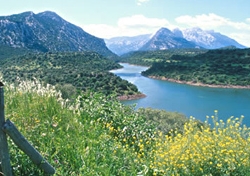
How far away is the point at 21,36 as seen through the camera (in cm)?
17050

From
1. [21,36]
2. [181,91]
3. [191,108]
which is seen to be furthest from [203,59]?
[21,36]

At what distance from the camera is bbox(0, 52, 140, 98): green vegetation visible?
214 feet

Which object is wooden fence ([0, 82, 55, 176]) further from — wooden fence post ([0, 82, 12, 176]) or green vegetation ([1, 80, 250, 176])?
green vegetation ([1, 80, 250, 176])

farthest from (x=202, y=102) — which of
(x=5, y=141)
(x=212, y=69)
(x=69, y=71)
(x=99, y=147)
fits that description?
(x=5, y=141)

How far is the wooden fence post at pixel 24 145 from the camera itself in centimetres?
285

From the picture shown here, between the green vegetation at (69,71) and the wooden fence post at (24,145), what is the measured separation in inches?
1561

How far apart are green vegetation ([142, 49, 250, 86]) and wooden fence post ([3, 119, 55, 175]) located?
83.1m

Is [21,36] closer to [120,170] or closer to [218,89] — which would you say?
[218,89]

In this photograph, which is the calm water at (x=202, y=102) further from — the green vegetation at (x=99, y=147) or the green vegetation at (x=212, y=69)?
the green vegetation at (x=99, y=147)

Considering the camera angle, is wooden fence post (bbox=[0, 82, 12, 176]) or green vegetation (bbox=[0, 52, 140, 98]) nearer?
wooden fence post (bbox=[0, 82, 12, 176])

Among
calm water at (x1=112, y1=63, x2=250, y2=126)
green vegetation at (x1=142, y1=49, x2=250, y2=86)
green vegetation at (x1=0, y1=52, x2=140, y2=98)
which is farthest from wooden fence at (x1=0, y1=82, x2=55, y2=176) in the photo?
green vegetation at (x1=142, y1=49, x2=250, y2=86)

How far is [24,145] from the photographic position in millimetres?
2963

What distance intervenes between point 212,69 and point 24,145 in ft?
320

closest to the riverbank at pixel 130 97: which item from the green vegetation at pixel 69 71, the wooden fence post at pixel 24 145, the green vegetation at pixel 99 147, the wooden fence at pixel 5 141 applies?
the green vegetation at pixel 69 71
